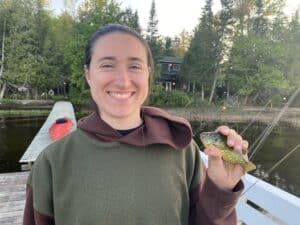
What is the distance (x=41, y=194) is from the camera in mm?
1179

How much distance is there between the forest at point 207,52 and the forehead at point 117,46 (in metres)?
27.6

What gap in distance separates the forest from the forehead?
→ 27579 millimetres

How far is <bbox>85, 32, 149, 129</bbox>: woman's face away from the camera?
4.09ft

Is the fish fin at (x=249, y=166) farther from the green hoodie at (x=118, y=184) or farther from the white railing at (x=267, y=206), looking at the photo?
the white railing at (x=267, y=206)

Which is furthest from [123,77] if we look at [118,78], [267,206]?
[267,206]

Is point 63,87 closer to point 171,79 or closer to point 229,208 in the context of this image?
point 171,79

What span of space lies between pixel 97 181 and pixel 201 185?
1.39 ft

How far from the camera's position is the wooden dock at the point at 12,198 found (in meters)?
4.32

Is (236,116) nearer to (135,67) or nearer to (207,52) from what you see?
(207,52)

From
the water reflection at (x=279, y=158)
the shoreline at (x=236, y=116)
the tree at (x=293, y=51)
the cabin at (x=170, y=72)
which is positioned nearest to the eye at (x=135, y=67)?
the water reflection at (x=279, y=158)

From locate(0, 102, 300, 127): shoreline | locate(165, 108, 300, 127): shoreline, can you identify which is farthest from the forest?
locate(165, 108, 300, 127): shoreline

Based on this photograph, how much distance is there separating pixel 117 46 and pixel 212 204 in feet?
2.29

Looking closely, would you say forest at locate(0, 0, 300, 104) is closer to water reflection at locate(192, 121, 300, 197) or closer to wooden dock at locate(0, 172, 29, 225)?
water reflection at locate(192, 121, 300, 197)

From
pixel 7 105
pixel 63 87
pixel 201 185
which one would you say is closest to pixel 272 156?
pixel 201 185
